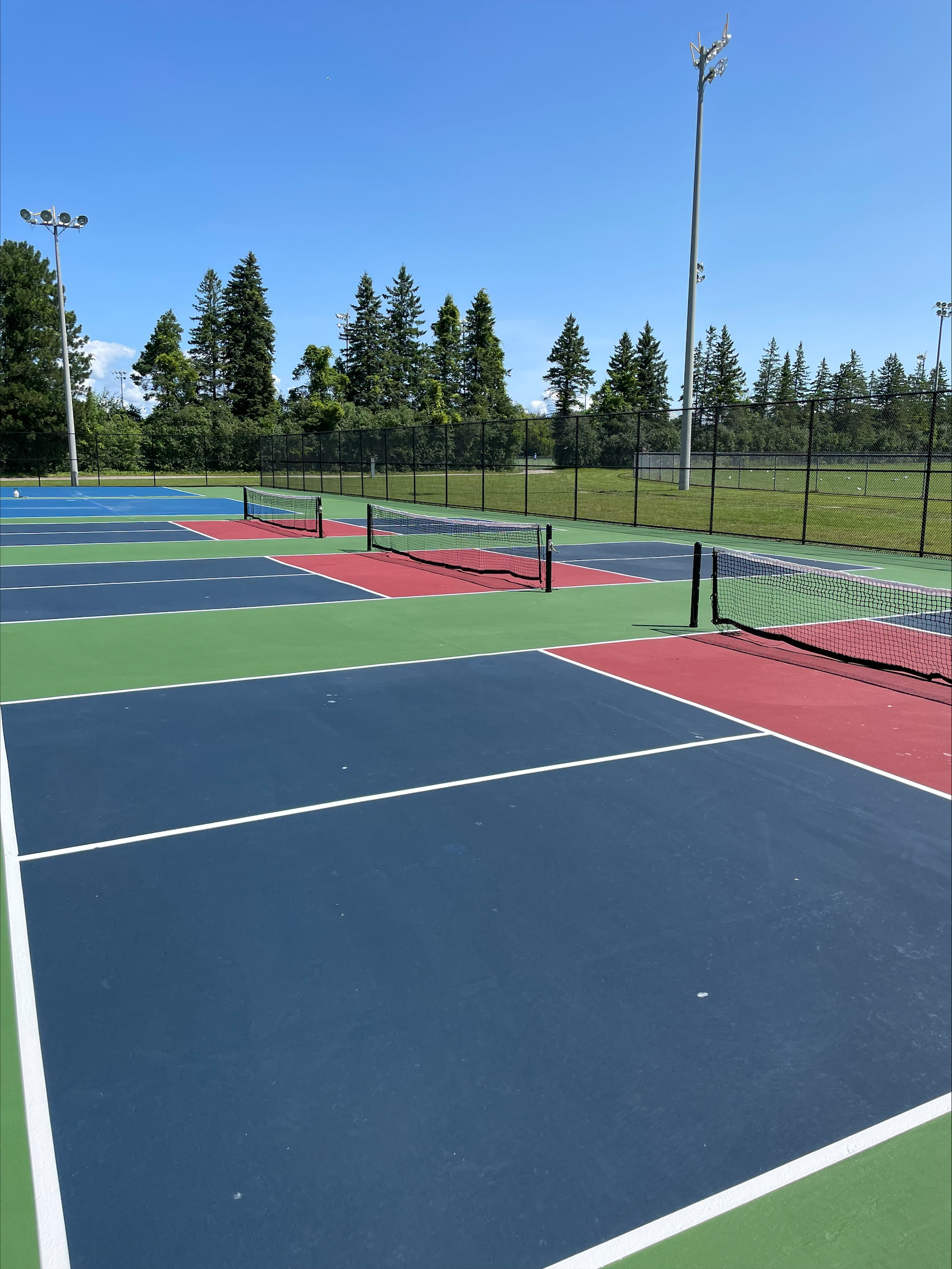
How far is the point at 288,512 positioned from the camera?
104 feet

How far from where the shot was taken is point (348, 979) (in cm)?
374

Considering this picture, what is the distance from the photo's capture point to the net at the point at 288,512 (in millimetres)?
23625

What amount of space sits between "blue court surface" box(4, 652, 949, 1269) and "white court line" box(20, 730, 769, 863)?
30 mm

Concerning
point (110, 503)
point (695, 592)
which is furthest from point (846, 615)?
point (110, 503)

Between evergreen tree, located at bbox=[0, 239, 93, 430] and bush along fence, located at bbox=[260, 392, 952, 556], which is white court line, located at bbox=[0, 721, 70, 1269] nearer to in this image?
bush along fence, located at bbox=[260, 392, 952, 556]

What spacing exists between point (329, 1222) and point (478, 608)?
34.0ft

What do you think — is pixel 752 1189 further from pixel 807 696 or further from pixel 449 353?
pixel 449 353

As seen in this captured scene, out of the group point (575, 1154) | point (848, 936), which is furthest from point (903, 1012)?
point (575, 1154)

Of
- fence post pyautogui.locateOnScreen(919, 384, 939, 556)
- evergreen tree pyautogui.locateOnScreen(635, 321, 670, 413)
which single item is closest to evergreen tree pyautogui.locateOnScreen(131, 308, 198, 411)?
evergreen tree pyautogui.locateOnScreen(635, 321, 670, 413)

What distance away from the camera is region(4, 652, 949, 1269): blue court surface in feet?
8.82

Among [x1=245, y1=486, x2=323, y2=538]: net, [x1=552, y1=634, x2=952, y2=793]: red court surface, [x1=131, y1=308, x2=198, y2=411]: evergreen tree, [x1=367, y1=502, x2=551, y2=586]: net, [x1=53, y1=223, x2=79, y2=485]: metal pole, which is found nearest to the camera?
[x1=552, y1=634, x2=952, y2=793]: red court surface

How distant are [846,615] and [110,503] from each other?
31220mm

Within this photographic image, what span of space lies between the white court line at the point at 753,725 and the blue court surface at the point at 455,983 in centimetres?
9

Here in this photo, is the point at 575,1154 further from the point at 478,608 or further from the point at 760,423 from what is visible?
the point at 760,423
